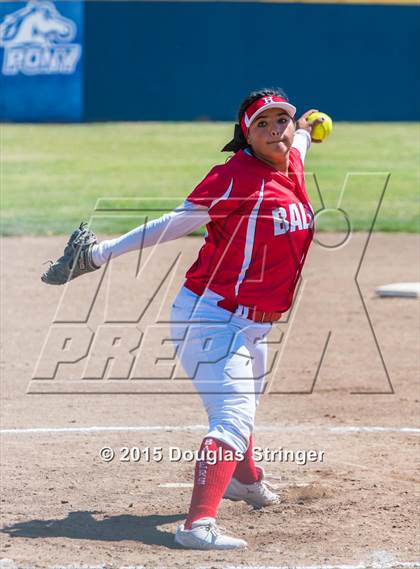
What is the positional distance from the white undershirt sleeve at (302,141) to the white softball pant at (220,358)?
97 centimetres

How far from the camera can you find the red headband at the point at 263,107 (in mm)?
4530

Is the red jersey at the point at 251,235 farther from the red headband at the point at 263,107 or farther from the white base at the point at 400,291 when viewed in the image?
the white base at the point at 400,291

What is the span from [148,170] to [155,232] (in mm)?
14012

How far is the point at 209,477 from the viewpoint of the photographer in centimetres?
443

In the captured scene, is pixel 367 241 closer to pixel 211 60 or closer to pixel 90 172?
pixel 90 172

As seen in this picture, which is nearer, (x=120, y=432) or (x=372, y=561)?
(x=372, y=561)

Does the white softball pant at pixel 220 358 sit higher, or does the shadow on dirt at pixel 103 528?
the white softball pant at pixel 220 358

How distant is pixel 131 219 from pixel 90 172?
5.35 metres

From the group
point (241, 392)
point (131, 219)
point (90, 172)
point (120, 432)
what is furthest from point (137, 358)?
point (90, 172)

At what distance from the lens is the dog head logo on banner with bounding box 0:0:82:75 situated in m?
25.9

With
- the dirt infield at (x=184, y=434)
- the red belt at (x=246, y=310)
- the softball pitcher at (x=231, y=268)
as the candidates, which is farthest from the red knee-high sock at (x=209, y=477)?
the red belt at (x=246, y=310)

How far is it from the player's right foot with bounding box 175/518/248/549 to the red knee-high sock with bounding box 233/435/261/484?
60 cm

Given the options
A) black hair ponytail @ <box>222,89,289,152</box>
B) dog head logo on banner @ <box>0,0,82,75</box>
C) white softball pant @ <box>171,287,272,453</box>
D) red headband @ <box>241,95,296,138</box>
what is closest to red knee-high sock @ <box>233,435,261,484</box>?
white softball pant @ <box>171,287,272,453</box>

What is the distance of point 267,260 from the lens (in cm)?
456
